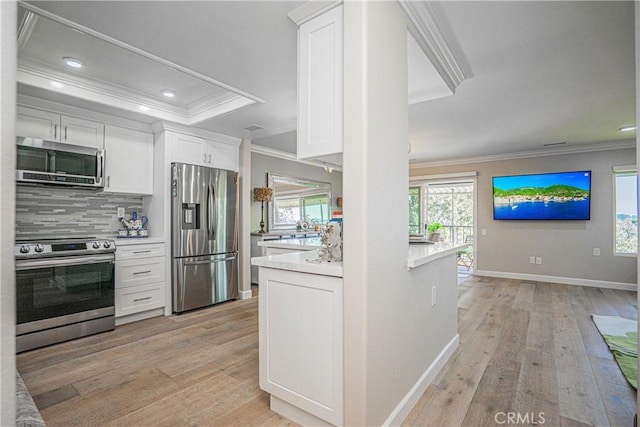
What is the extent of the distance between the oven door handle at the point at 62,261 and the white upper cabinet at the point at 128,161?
80 cm

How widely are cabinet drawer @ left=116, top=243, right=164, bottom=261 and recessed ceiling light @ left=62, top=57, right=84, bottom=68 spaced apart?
174cm

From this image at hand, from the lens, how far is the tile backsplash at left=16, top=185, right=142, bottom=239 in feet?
10.0

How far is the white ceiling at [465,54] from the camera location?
188cm

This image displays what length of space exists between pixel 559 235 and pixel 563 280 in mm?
780

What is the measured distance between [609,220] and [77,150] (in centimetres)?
744

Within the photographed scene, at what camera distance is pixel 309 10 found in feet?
5.64

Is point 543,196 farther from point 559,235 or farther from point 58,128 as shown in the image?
point 58,128

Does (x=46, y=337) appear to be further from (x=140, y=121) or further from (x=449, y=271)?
(x=449, y=271)

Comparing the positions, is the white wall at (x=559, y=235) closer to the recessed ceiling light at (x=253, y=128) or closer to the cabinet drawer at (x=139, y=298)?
the recessed ceiling light at (x=253, y=128)

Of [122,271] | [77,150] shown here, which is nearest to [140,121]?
[77,150]

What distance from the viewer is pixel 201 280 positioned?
3.84m

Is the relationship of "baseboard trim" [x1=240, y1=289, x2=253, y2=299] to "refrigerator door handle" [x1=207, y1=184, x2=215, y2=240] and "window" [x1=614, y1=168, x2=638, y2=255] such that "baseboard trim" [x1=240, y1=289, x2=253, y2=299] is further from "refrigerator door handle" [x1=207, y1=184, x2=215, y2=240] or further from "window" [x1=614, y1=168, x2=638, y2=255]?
"window" [x1=614, y1=168, x2=638, y2=255]

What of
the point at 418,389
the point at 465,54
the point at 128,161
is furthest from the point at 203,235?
the point at 465,54

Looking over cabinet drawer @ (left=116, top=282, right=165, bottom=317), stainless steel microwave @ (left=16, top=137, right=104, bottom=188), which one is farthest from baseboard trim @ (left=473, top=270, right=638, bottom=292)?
stainless steel microwave @ (left=16, top=137, right=104, bottom=188)
